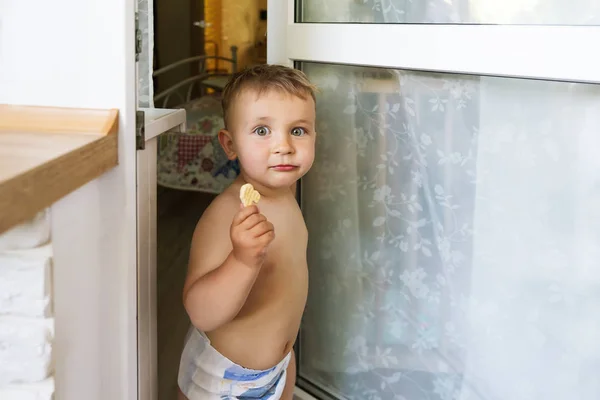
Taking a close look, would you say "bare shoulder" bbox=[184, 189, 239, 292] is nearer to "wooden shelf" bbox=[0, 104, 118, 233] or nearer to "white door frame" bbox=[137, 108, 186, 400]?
"white door frame" bbox=[137, 108, 186, 400]

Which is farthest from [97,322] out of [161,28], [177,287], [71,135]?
[161,28]

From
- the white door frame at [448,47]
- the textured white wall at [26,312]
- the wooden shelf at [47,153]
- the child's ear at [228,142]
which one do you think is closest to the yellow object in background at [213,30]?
the white door frame at [448,47]

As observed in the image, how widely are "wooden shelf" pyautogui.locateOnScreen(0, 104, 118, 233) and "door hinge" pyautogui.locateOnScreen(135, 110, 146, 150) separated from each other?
5cm

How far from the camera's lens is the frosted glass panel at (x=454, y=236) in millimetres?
999

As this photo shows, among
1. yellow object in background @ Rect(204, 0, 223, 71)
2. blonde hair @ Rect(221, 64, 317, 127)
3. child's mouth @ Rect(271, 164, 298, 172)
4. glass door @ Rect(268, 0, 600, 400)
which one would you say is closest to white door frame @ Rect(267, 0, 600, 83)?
glass door @ Rect(268, 0, 600, 400)

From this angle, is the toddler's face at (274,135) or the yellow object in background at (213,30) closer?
the toddler's face at (274,135)

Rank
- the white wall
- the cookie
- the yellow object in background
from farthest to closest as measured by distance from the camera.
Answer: the yellow object in background, the cookie, the white wall

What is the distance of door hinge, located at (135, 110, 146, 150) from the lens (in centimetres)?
91

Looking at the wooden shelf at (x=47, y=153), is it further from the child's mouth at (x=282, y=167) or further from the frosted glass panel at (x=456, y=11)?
the frosted glass panel at (x=456, y=11)

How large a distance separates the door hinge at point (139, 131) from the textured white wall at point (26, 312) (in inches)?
9.8

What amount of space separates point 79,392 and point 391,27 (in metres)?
0.74

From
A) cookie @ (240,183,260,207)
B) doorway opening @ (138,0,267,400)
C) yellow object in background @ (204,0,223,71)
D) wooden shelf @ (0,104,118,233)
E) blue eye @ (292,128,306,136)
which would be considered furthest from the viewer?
yellow object in background @ (204,0,223,71)

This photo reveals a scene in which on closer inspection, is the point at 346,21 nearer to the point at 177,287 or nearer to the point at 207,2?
the point at 177,287

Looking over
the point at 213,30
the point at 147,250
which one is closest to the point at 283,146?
the point at 147,250
